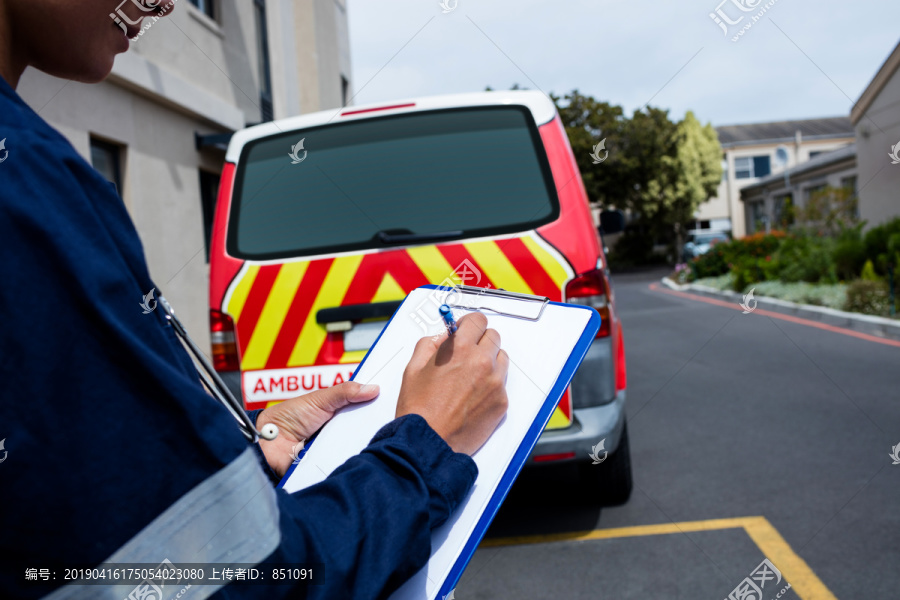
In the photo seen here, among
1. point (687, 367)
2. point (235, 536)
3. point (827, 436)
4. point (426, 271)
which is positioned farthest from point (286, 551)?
point (687, 367)

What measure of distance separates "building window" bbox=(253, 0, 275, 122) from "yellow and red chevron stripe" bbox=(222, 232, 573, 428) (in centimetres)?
1123

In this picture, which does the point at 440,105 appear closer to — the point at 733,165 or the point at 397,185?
the point at 397,185

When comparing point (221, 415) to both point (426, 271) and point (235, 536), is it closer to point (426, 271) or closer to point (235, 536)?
point (235, 536)

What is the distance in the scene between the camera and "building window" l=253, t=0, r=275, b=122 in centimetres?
1371

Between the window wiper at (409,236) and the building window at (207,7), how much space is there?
9340 millimetres

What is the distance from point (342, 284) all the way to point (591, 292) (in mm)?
1105

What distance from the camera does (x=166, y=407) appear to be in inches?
26.0

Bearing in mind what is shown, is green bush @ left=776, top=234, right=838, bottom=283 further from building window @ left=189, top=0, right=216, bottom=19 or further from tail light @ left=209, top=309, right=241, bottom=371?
tail light @ left=209, top=309, right=241, bottom=371

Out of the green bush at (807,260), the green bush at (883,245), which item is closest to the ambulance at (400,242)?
the green bush at (883,245)

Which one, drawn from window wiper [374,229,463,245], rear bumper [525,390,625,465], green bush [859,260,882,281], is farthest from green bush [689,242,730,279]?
window wiper [374,229,463,245]

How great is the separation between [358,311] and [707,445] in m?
3.19

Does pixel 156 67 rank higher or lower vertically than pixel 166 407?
higher

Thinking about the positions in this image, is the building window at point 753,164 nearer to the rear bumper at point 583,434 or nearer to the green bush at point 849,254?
the green bush at point 849,254

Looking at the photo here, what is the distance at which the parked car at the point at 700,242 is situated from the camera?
3716 cm
